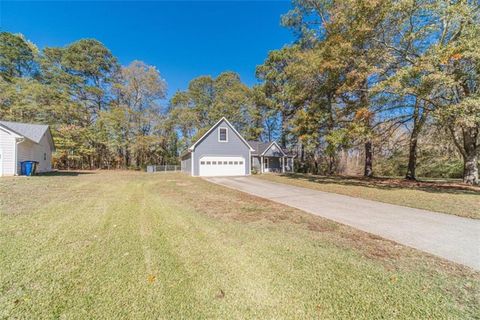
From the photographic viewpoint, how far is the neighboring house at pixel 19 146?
13.1 meters

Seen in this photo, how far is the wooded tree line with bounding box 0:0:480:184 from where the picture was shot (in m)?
9.39

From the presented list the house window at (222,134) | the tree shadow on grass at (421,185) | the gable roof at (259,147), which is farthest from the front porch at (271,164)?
the tree shadow on grass at (421,185)

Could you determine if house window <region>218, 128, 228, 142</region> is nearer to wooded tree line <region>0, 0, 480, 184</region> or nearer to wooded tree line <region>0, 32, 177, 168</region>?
wooded tree line <region>0, 0, 480, 184</region>

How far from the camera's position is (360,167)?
25.3 m

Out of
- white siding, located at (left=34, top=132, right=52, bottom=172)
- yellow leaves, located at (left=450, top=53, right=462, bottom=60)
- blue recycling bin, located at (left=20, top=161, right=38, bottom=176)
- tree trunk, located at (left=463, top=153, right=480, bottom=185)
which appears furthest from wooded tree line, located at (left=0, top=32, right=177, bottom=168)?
tree trunk, located at (left=463, top=153, right=480, bottom=185)

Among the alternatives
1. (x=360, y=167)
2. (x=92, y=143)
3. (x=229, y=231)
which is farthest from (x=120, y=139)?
(x=360, y=167)

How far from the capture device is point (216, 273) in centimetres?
269

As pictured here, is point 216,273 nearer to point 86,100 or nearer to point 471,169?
point 471,169

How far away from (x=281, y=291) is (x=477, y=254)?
11.9ft

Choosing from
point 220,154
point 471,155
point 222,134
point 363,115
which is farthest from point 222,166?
point 471,155

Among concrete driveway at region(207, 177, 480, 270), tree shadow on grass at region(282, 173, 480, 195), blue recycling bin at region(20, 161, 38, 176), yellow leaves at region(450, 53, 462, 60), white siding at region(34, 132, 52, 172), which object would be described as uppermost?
yellow leaves at region(450, 53, 462, 60)

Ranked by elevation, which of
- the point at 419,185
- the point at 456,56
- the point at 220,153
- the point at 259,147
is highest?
the point at 456,56

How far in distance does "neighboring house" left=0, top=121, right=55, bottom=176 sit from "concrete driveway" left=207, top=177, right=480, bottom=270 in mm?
18106

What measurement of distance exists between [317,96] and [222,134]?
9.04m
